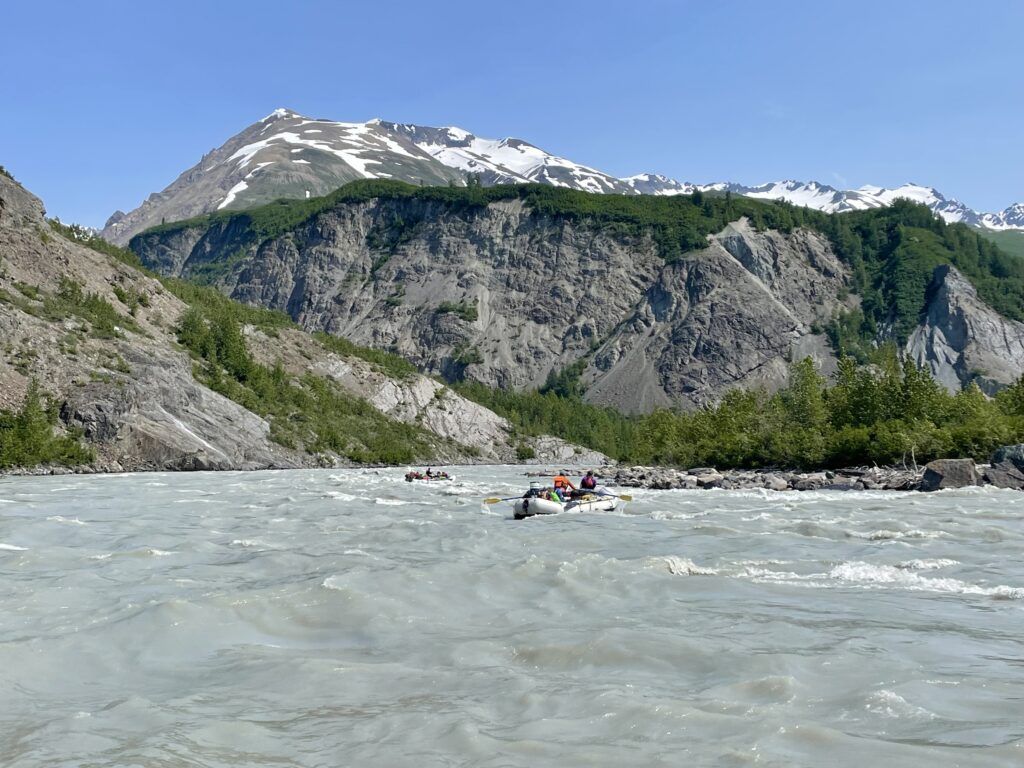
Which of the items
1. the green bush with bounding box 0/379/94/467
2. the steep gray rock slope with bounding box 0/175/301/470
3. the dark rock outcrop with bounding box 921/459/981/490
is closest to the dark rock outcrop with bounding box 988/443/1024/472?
the dark rock outcrop with bounding box 921/459/981/490

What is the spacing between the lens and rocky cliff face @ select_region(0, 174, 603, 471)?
75688 mm

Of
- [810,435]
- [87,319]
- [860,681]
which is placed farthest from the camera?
[87,319]

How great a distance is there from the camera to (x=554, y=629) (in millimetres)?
12703

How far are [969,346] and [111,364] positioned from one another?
7009 inches

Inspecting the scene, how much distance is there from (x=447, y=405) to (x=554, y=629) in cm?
13457

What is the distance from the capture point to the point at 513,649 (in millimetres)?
11570

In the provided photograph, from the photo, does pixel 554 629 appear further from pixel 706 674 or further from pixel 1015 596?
pixel 1015 596

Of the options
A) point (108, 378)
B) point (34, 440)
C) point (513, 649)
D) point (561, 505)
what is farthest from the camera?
point (108, 378)

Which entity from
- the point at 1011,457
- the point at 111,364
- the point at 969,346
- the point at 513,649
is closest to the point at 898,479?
the point at 1011,457

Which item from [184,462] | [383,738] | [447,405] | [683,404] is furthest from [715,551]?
[683,404]

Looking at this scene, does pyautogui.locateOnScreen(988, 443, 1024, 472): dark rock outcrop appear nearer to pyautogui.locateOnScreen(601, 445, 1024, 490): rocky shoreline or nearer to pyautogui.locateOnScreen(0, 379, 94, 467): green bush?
pyautogui.locateOnScreen(601, 445, 1024, 490): rocky shoreline

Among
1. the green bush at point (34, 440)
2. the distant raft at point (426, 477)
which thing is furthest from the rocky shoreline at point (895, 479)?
the green bush at point (34, 440)

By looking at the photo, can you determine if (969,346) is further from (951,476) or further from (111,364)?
(111,364)

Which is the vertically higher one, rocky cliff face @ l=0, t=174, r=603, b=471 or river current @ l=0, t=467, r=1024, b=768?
rocky cliff face @ l=0, t=174, r=603, b=471
